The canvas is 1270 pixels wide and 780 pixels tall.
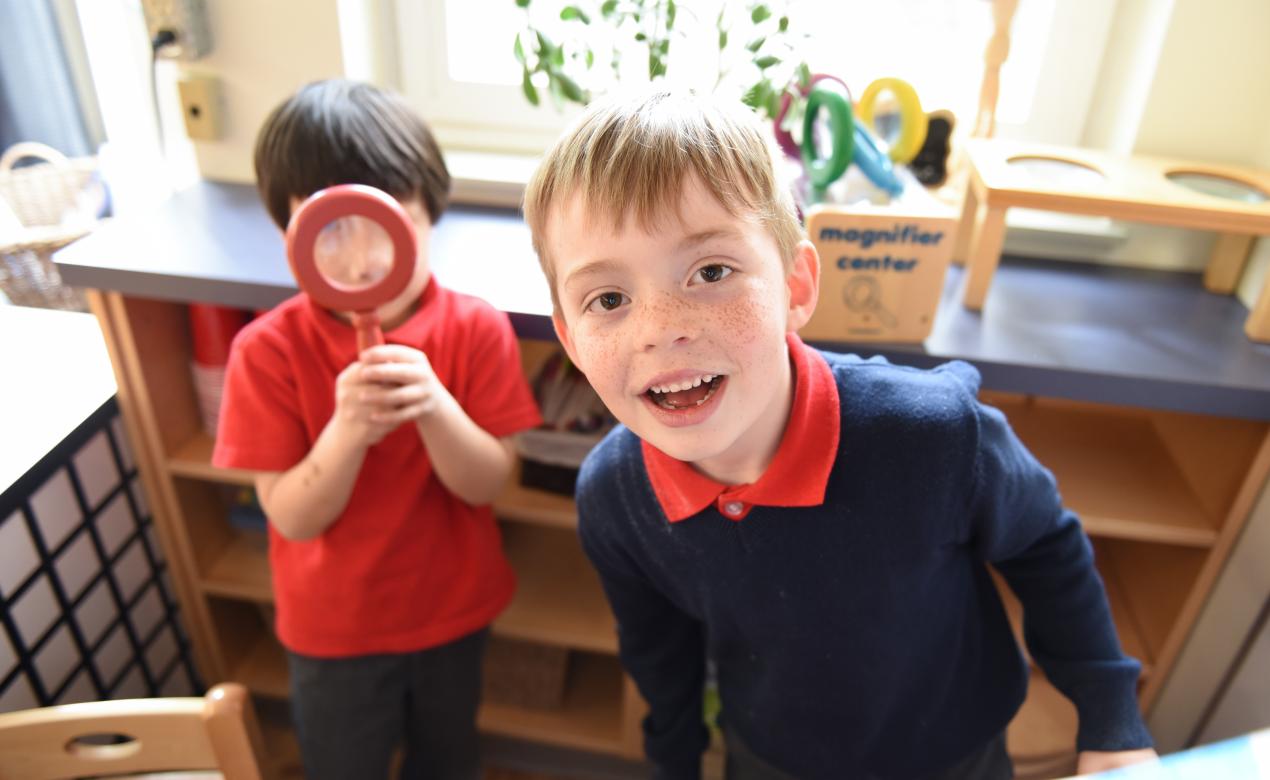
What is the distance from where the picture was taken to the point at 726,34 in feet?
3.88

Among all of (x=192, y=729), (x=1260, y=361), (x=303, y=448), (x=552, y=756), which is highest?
(x=1260, y=361)

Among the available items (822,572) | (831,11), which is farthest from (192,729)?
(831,11)

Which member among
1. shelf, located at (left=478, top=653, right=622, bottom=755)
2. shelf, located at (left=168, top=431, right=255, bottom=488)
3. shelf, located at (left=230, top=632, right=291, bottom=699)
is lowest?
shelf, located at (left=478, top=653, right=622, bottom=755)

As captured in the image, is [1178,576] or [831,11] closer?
[1178,576]

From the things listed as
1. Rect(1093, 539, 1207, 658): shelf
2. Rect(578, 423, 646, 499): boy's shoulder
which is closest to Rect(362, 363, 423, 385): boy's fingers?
Rect(578, 423, 646, 499): boy's shoulder

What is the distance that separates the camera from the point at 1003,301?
1.29m

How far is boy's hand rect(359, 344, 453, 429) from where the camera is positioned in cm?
94

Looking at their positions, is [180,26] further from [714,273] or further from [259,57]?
[714,273]

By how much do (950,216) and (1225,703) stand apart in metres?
0.82

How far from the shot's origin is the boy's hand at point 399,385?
937 millimetres

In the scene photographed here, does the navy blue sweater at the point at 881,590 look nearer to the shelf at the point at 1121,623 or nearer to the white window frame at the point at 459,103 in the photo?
the shelf at the point at 1121,623

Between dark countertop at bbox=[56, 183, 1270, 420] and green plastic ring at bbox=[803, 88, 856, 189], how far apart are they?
218mm

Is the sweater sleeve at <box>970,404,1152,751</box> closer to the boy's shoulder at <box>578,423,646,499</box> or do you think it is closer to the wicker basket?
the boy's shoulder at <box>578,423,646,499</box>

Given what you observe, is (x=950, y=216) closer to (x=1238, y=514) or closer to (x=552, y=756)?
(x=1238, y=514)
